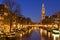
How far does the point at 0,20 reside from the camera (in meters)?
76.2

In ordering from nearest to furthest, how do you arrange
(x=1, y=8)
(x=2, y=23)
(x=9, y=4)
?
(x=9, y=4)
(x=2, y=23)
(x=1, y=8)

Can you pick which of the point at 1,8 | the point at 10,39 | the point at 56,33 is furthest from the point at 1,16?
the point at 10,39

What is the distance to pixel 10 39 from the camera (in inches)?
1214

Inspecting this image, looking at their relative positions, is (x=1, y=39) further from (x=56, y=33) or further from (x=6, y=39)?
(x=56, y=33)

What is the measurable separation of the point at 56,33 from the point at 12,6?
59.9 feet

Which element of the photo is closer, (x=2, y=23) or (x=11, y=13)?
(x=11, y=13)

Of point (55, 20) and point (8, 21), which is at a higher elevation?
point (55, 20)

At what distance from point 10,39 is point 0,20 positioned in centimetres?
4605

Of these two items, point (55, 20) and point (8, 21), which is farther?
point (55, 20)

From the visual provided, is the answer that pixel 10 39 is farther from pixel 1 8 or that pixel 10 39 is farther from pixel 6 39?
pixel 1 8

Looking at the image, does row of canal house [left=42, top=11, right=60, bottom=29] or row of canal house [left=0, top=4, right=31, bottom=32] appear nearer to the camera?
row of canal house [left=0, top=4, right=31, bottom=32]

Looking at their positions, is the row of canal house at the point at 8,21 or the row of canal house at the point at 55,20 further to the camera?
the row of canal house at the point at 55,20

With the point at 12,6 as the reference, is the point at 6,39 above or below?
below

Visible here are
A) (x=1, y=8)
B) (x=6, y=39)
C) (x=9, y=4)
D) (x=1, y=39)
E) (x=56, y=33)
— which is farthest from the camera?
(x=1, y=8)
